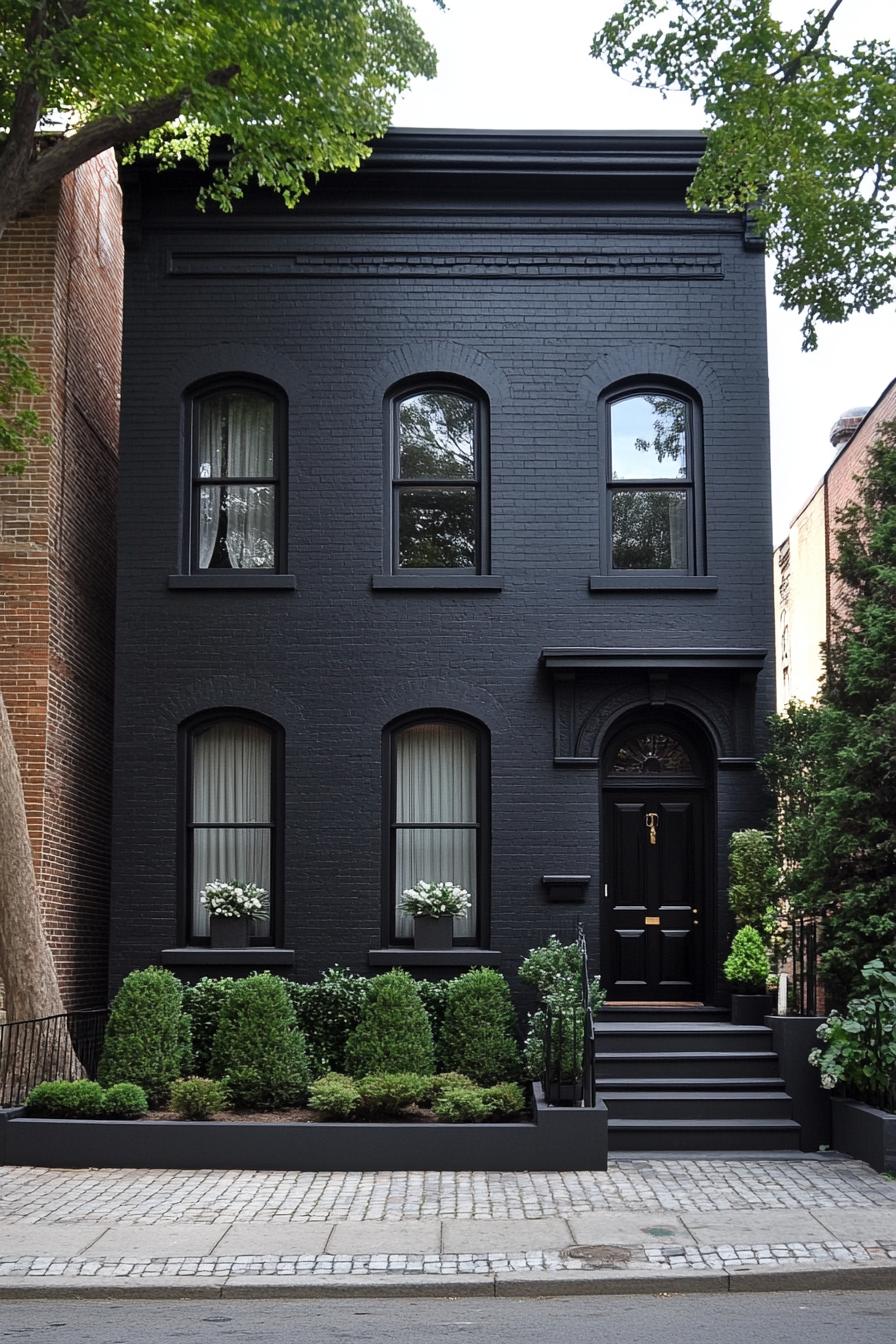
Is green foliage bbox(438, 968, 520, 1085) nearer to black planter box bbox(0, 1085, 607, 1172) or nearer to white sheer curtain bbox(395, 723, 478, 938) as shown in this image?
white sheer curtain bbox(395, 723, 478, 938)

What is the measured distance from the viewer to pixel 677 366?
1543cm

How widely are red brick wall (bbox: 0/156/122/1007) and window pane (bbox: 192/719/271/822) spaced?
1278 mm

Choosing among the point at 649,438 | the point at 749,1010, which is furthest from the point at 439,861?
the point at 649,438

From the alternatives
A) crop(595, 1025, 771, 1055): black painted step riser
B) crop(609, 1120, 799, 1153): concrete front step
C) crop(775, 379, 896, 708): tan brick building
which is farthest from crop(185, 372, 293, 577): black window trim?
crop(775, 379, 896, 708): tan brick building

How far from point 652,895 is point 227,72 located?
8458mm

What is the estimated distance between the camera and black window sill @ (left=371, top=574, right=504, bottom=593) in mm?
15039

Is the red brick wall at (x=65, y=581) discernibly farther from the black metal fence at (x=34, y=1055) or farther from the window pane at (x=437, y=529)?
the window pane at (x=437, y=529)

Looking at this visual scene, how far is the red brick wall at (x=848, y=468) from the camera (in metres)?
20.0

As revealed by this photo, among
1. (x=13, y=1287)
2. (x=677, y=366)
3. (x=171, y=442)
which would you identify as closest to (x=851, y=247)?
(x=677, y=366)

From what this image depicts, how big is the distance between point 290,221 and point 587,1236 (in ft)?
34.2

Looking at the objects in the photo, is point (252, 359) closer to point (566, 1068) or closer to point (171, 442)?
point (171, 442)

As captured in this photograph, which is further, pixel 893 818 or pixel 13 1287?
pixel 893 818

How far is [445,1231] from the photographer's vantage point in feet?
31.1

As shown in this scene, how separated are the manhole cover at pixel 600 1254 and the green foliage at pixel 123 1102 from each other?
14.3 ft
